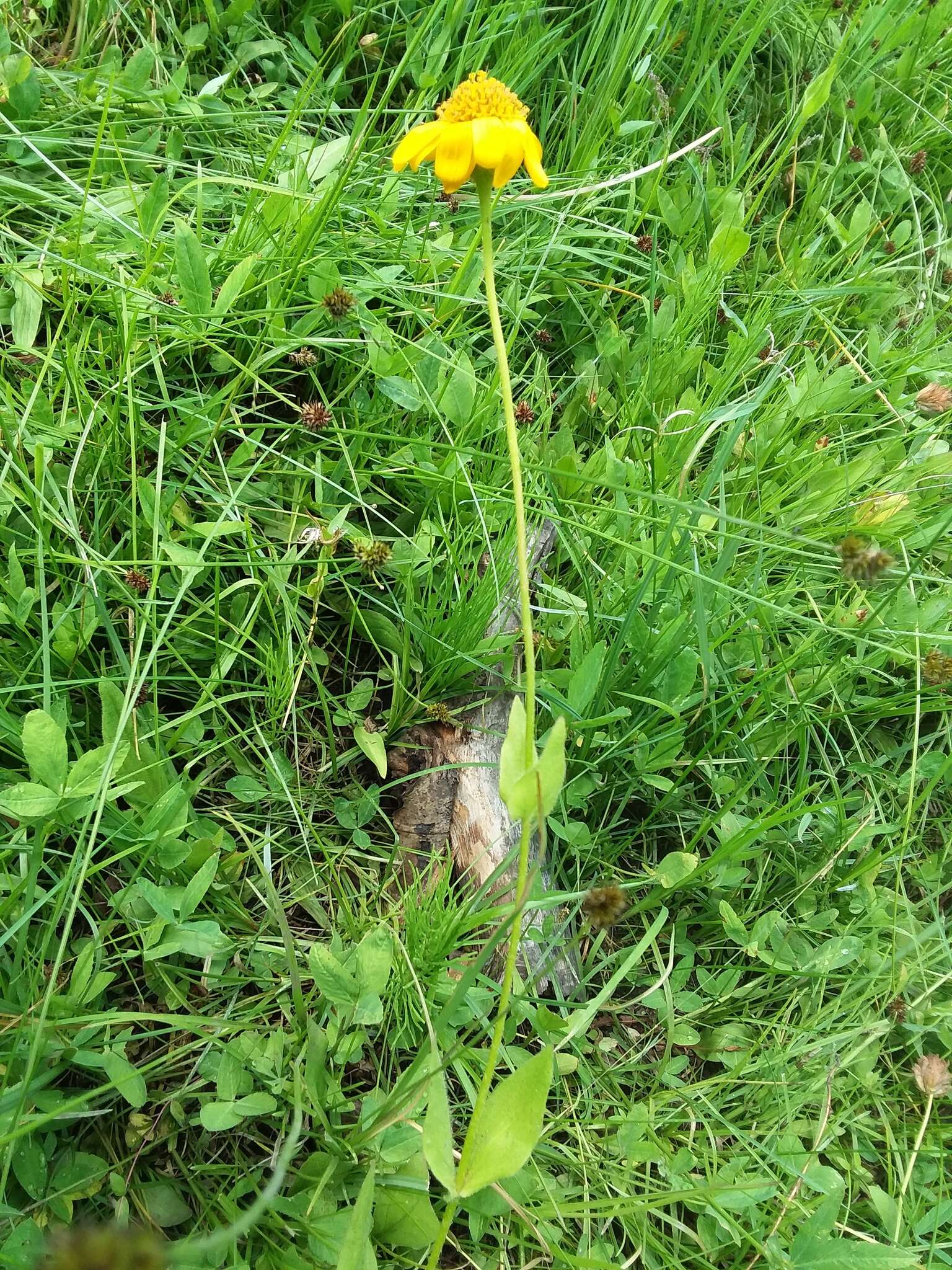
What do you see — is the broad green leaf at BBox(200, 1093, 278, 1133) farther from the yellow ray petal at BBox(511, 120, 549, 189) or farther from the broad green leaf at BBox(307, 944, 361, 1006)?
the yellow ray petal at BBox(511, 120, 549, 189)

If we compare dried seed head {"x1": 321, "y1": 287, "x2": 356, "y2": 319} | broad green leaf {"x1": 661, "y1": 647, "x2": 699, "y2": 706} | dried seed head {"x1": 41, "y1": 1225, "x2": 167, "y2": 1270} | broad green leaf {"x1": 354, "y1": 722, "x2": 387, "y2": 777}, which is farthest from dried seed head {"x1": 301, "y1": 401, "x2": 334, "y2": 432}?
dried seed head {"x1": 41, "y1": 1225, "x2": 167, "y2": 1270}

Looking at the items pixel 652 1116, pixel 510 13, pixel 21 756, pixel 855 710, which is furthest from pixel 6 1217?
pixel 510 13

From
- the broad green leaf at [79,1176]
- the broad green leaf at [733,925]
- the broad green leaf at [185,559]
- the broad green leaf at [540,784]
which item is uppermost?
the broad green leaf at [540,784]

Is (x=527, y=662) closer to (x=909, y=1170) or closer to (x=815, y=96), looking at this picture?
(x=909, y=1170)

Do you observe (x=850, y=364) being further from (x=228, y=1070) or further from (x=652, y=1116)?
(x=228, y=1070)

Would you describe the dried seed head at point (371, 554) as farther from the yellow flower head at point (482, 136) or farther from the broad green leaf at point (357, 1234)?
the broad green leaf at point (357, 1234)

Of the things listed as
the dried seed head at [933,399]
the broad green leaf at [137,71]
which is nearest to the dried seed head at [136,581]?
the broad green leaf at [137,71]
